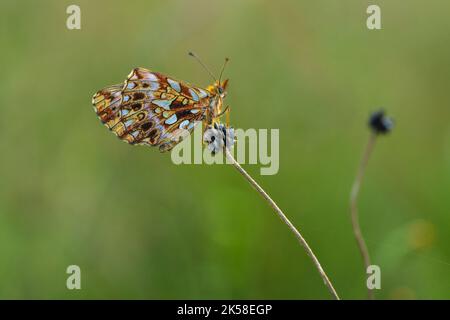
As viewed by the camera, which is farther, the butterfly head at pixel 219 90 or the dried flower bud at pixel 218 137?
the butterfly head at pixel 219 90

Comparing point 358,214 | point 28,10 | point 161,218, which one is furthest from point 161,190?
point 28,10

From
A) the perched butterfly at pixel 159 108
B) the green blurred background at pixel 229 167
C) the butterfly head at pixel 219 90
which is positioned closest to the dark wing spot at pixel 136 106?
the perched butterfly at pixel 159 108

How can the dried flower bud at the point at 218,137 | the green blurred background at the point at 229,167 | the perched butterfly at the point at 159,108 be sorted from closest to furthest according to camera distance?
the dried flower bud at the point at 218,137, the perched butterfly at the point at 159,108, the green blurred background at the point at 229,167

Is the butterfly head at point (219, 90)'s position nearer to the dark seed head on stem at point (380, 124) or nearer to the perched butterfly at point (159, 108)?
the perched butterfly at point (159, 108)

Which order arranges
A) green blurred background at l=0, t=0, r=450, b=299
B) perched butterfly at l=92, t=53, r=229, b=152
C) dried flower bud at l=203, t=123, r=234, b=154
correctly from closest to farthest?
dried flower bud at l=203, t=123, r=234, b=154 < perched butterfly at l=92, t=53, r=229, b=152 < green blurred background at l=0, t=0, r=450, b=299

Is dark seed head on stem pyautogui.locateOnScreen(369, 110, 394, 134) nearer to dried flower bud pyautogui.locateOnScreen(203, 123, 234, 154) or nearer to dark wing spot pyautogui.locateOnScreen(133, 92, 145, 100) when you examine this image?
dried flower bud pyautogui.locateOnScreen(203, 123, 234, 154)

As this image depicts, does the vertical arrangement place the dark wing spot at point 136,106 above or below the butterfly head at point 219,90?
below

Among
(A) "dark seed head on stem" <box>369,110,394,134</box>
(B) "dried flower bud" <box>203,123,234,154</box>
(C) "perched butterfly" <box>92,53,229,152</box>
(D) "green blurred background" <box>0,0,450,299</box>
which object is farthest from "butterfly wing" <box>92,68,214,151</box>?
(D) "green blurred background" <box>0,0,450,299</box>
